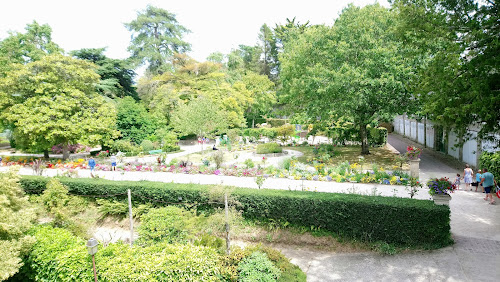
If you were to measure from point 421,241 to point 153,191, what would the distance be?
9766 mm

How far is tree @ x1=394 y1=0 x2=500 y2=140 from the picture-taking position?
294 inches

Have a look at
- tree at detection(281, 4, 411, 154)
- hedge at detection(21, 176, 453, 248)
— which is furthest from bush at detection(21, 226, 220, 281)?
tree at detection(281, 4, 411, 154)

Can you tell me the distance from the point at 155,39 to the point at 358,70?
1278 inches

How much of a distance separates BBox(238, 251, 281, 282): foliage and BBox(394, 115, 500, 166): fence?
23.0ft

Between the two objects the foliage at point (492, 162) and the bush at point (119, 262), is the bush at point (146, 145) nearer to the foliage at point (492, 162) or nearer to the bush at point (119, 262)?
the bush at point (119, 262)

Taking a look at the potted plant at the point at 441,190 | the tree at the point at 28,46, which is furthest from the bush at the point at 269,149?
the tree at the point at 28,46

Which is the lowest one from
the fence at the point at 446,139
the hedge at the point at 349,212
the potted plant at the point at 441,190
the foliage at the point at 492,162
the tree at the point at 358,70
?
the hedge at the point at 349,212

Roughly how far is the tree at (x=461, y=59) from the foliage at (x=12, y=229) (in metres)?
12.0

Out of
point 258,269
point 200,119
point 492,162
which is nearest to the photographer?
point 258,269

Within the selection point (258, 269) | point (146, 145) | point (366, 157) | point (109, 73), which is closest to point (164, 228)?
point (258, 269)

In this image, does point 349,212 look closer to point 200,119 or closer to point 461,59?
point 461,59

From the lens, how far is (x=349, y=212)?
370 inches

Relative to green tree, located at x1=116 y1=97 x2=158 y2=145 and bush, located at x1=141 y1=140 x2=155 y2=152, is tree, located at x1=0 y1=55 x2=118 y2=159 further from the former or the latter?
green tree, located at x1=116 y1=97 x2=158 y2=145

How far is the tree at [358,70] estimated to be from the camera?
16562 mm
